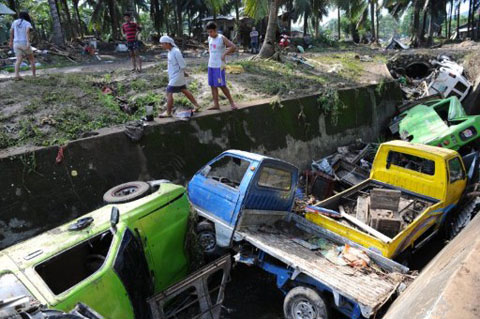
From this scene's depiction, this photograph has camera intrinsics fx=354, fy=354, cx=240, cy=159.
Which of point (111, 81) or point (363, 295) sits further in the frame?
point (111, 81)

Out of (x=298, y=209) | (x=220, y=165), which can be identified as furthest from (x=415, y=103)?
(x=220, y=165)

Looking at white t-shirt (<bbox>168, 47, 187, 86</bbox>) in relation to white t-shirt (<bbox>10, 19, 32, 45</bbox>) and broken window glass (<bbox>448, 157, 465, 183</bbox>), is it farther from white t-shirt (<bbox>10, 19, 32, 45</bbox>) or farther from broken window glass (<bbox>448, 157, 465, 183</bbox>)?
broken window glass (<bbox>448, 157, 465, 183</bbox>)

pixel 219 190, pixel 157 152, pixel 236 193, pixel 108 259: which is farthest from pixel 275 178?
pixel 108 259

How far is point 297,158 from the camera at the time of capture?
→ 9.59m

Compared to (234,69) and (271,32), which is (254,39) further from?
(234,69)

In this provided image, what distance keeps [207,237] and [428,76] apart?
1249 cm

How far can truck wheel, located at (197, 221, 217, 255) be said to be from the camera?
5469mm

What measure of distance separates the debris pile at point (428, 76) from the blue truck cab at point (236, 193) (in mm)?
9154

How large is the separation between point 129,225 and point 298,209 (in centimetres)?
388

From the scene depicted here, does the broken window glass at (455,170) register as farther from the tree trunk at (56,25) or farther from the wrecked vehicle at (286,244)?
the tree trunk at (56,25)

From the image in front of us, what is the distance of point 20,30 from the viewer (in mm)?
7738

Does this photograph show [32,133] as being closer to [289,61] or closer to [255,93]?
[255,93]

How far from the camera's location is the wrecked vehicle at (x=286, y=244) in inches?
173

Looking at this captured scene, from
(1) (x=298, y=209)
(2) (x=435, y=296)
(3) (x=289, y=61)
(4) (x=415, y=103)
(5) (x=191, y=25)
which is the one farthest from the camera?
(5) (x=191, y=25)
